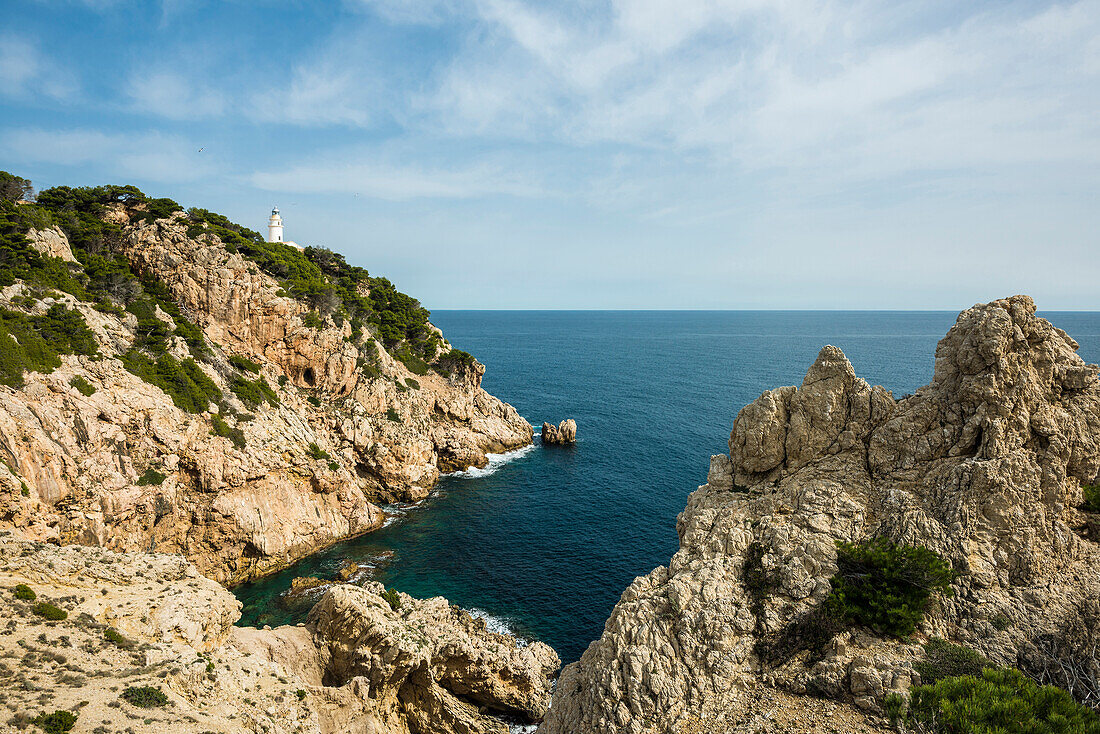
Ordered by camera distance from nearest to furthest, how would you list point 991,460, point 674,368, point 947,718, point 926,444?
point 947,718 < point 991,460 < point 926,444 < point 674,368

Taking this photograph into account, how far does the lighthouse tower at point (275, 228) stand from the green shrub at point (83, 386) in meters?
55.9

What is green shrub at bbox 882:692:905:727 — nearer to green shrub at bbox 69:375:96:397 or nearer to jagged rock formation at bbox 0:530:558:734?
jagged rock formation at bbox 0:530:558:734

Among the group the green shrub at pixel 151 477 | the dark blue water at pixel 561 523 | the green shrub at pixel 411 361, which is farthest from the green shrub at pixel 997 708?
the green shrub at pixel 411 361

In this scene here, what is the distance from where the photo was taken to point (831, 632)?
630 inches

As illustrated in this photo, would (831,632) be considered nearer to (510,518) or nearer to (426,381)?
(510,518)

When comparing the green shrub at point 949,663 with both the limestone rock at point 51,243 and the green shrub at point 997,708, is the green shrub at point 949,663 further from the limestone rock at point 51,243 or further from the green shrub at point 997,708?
the limestone rock at point 51,243

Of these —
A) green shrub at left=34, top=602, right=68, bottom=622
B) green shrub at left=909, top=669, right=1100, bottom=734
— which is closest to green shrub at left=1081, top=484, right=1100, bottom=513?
green shrub at left=909, top=669, right=1100, bottom=734

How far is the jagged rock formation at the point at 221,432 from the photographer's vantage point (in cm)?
3597

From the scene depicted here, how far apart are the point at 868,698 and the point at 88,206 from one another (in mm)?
82156

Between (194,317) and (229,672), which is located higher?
(194,317)

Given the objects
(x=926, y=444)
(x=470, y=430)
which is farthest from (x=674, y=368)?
(x=926, y=444)

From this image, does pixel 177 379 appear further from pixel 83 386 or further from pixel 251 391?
pixel 83 386

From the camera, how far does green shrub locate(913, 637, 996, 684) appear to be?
45.4 ft

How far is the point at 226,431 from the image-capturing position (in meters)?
47.5
